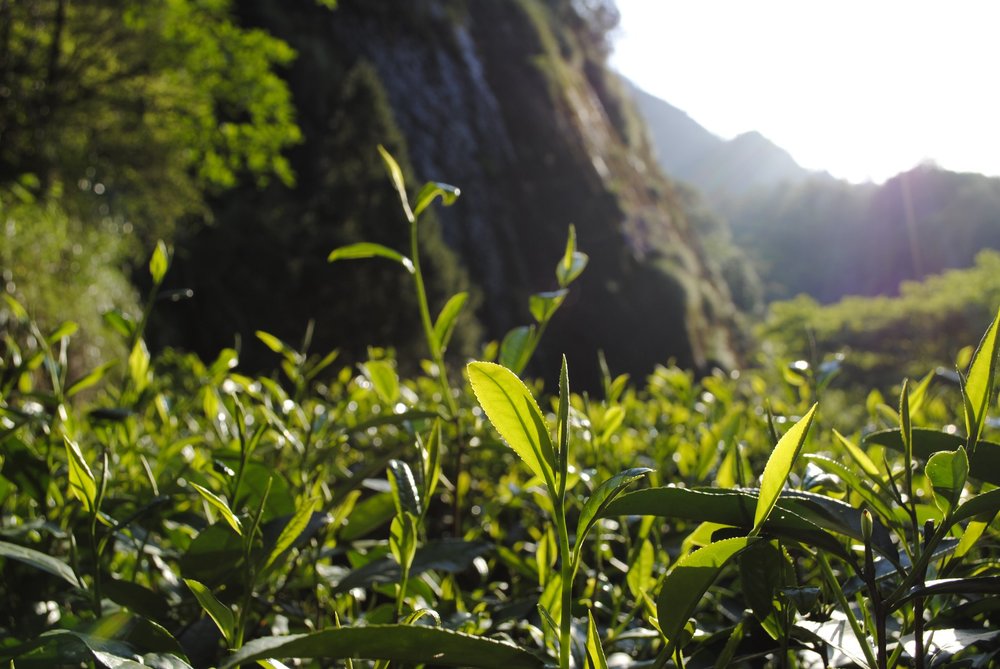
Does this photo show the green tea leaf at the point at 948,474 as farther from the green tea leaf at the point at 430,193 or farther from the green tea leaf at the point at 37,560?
the green tea leaf at the point at 37,560

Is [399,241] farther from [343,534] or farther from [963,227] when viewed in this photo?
[963,227]

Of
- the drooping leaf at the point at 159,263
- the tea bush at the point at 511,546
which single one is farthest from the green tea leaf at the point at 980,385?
the drooping leaf at the point at 159,263

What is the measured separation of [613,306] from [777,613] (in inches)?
922

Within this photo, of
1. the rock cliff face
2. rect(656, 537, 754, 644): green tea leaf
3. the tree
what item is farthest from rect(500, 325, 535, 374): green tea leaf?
the rock cliff face

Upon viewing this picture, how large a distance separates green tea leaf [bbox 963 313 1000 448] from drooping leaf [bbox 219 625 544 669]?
267mm

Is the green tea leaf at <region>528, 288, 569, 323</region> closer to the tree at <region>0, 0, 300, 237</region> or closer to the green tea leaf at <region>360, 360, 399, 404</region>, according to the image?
the green tea leaf at <region>360, 360, 399, 404</region>

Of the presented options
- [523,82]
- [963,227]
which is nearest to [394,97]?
[523,82]

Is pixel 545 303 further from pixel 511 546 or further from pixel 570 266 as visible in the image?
pixel 511 546

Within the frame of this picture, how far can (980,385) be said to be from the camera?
0.37 m

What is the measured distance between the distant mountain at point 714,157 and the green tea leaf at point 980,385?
217 feet

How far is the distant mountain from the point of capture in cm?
7019

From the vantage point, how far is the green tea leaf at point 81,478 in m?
0.48

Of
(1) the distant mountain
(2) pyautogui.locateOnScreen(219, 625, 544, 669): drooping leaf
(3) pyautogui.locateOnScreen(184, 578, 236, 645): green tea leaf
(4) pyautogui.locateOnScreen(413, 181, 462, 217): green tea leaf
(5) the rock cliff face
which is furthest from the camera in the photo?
(1) the distant mountain

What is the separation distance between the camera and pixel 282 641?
0.94 ft
